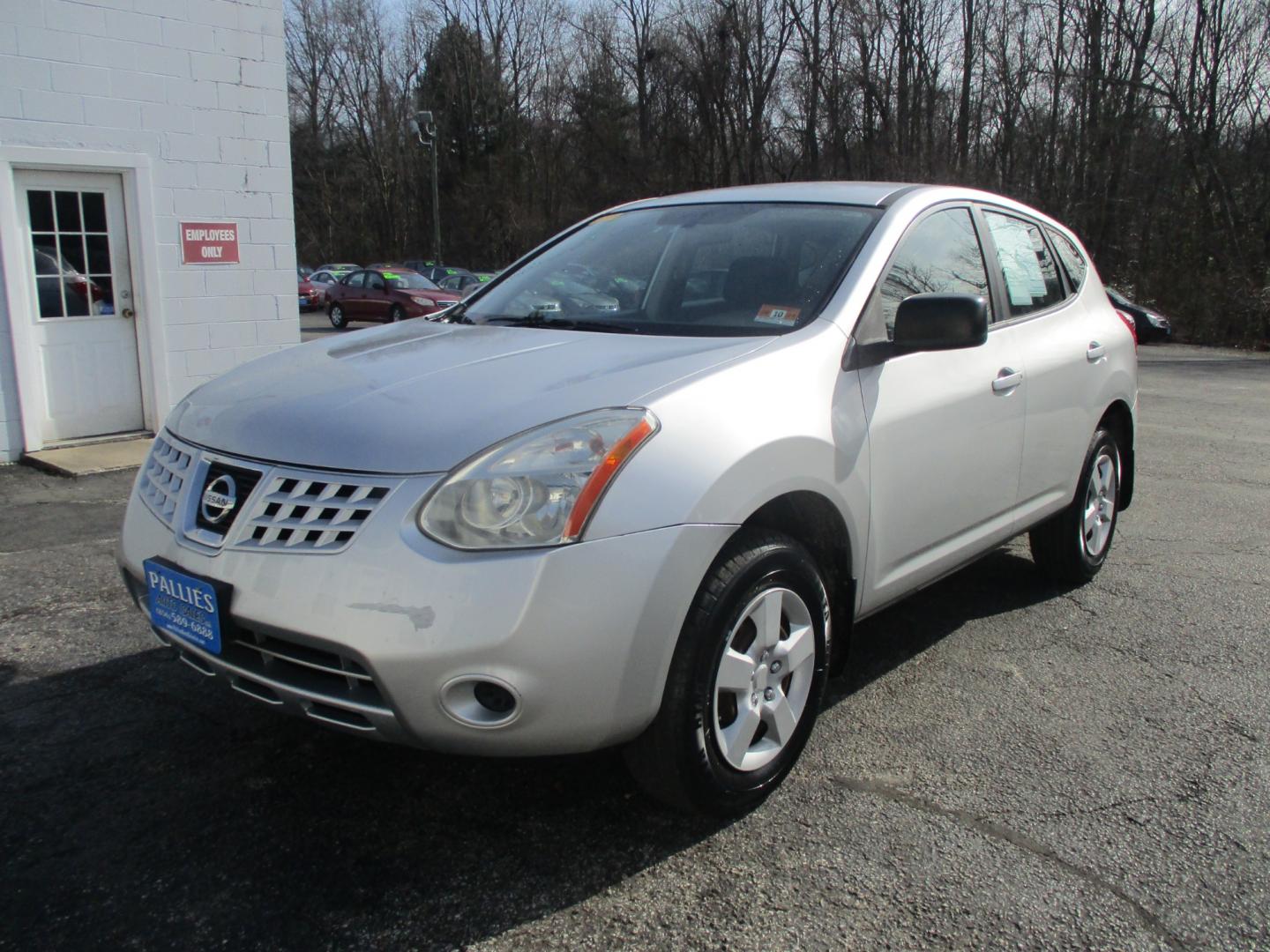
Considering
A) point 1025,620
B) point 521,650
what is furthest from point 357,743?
point 1025,620

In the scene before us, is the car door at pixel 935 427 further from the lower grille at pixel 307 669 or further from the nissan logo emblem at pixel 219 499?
the nissan logo emblem at pixel 219 499

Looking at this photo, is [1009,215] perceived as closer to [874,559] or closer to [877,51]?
[874,559]

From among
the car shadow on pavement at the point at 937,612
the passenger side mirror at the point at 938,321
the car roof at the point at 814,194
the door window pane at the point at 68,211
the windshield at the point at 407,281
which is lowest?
the car shadow on pavement at the point at 937,612

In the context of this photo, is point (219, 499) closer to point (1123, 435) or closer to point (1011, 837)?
point (1011, 837)

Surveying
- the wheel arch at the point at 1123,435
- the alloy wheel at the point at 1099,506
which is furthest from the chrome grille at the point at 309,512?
the wheel arch at the point at 1123,435

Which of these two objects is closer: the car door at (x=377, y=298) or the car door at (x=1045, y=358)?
the car door at (x=1045, y=358)

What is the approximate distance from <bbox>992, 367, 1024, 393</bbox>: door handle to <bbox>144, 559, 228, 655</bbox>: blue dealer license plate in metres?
2.62

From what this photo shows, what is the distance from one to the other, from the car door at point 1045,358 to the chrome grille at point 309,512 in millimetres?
2585

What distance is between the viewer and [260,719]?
3.27m

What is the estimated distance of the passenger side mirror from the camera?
297 cm

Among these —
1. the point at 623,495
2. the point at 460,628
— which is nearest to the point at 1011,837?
the point at 623,495

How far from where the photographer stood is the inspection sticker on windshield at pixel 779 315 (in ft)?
10.0

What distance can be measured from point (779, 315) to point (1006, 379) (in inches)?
42.0

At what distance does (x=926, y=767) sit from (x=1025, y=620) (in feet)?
5.04
